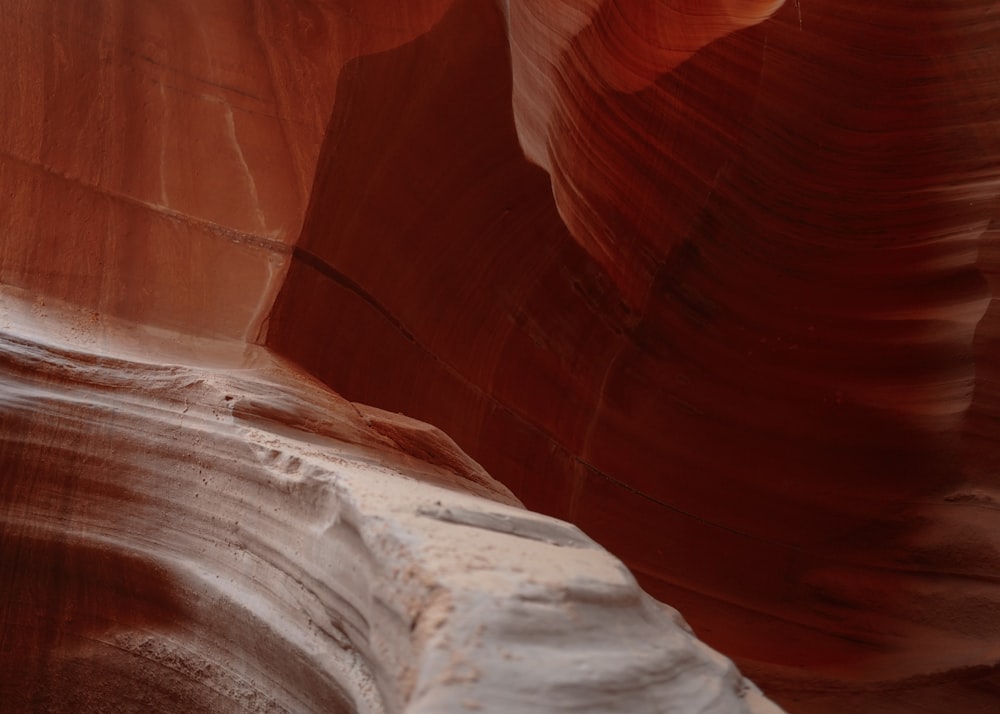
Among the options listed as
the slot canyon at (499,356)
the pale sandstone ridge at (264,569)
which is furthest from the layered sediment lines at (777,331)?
the pale sandstone ridge at (264,569)

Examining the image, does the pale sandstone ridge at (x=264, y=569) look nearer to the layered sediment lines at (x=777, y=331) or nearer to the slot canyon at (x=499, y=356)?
the slot canyon at (x=499, y=356)

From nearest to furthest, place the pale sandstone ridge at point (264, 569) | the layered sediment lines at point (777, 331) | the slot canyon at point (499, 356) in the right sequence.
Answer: the pale sandstone ridge at point (264, 569)
the slot canyon at point (499, 356)
the layered sediment lines at point (777, 331)

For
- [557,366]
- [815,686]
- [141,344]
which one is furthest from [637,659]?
[815,686]

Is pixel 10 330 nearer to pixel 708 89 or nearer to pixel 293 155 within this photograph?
pixel 293 155

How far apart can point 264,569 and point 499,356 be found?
147cm

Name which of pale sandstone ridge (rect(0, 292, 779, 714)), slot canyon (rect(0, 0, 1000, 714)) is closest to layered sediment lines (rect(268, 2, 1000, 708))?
slot canyon (rect(0, 0, 1000, 714))

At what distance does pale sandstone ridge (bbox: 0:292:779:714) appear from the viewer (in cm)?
94

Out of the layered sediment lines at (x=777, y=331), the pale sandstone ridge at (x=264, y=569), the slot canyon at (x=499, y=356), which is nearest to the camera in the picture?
the pale sandstone ridge at (x=264, y=569)

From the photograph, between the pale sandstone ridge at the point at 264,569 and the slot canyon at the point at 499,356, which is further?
the slot canyon at the point at 499,356

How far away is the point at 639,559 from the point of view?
123 inches

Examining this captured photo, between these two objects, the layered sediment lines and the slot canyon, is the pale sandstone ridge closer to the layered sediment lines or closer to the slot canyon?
the slot canyon

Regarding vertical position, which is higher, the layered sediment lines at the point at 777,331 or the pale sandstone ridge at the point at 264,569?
the layered sediment lines at the point at 777,331

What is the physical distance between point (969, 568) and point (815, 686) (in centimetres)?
62

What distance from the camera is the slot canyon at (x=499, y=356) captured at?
1170mm
